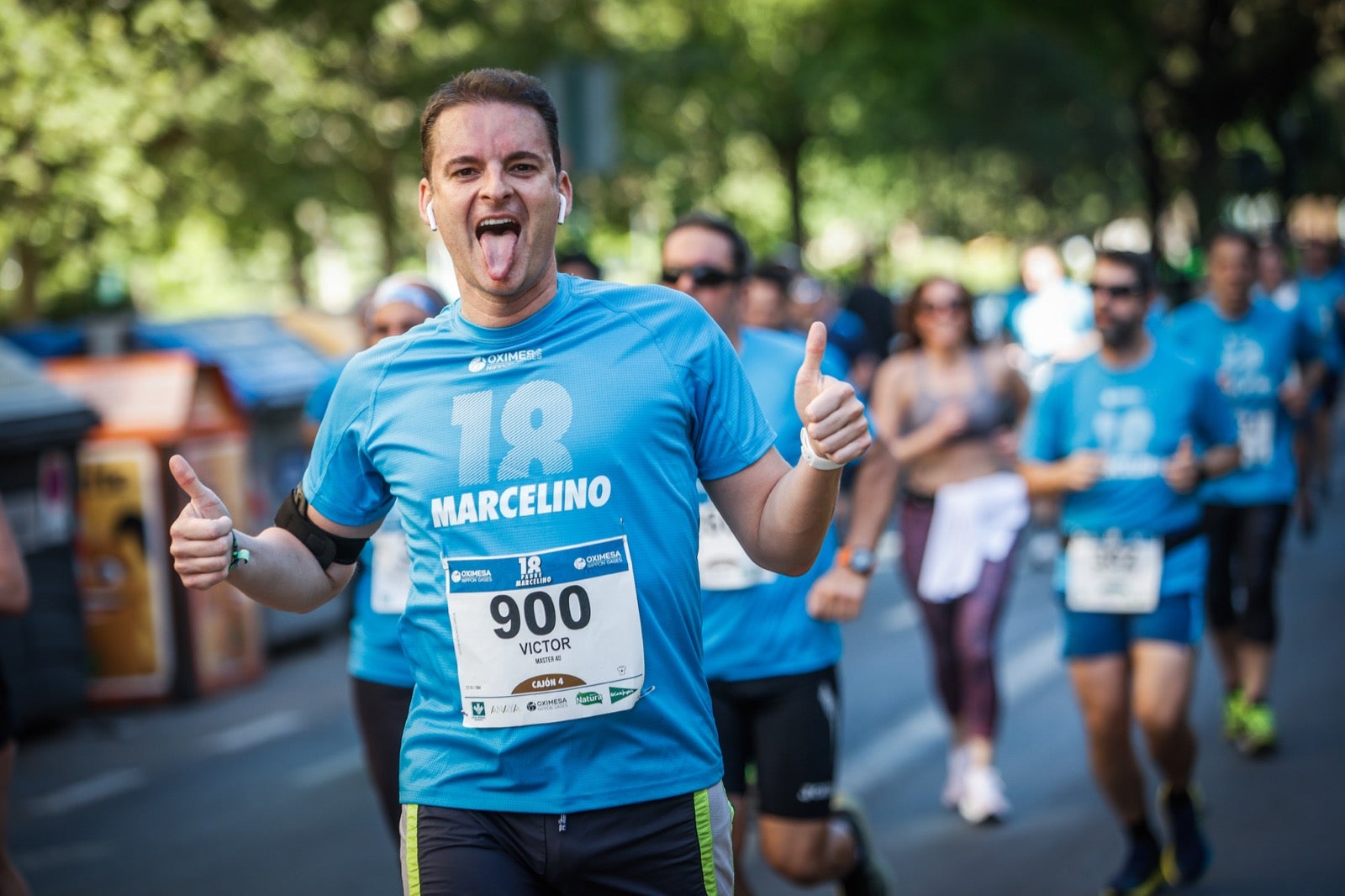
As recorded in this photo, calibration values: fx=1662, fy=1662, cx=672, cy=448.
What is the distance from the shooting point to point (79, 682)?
9.20 m

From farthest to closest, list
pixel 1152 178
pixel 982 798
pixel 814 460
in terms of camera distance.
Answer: pixel 1152 178
pixel 982 798
pixel 814 460

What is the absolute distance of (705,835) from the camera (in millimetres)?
2939

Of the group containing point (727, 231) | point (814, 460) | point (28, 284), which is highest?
point (28, 284)

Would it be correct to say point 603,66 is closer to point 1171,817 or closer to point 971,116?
point 1171,817

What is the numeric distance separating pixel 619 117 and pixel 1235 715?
47.0 ft

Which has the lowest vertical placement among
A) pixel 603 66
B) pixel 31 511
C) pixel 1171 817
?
pixel 1171 817

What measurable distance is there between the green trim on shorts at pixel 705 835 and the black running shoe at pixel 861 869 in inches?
84.4

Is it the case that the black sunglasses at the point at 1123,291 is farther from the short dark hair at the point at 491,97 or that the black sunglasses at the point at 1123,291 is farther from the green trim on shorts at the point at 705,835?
the green trim on shorts at the point at 705,835

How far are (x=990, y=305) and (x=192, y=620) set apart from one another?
21588 mm

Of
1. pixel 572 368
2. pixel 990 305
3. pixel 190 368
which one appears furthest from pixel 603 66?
A: pixel 990 305

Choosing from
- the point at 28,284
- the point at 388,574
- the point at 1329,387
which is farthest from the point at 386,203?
the point at 388,574

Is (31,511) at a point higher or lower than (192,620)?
higher

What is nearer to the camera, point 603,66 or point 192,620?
point 192,620

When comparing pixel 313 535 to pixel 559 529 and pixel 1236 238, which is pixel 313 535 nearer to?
pixel 559 529
